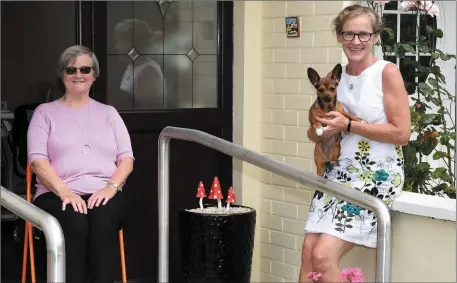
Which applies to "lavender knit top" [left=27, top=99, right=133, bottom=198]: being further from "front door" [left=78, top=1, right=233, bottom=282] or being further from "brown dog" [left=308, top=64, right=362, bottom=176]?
"brown dog" [left=308, top=64, right=362, bottom=176]

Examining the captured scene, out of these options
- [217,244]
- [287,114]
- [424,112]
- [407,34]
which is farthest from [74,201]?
[407,34]

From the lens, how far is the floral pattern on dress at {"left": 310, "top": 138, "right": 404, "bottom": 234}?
3.51m

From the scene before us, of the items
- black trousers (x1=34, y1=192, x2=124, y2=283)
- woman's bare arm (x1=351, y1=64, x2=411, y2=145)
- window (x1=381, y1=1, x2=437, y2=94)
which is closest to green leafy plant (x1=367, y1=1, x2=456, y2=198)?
window (x1=381, y1=1, x2=437, y2=94)

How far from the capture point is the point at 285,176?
11.2 ft

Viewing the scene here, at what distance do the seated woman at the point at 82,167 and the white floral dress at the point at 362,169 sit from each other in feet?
3.29

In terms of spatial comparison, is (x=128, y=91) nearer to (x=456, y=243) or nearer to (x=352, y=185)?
(x=352, y=185)

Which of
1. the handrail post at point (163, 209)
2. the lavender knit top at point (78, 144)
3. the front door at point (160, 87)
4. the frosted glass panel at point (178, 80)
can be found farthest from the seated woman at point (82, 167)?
the frosted glass panel at point (178, 80)

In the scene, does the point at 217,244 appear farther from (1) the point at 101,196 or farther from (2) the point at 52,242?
(2) the point at 52,242

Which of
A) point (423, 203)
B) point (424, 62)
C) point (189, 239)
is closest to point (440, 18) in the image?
point (424, 62)

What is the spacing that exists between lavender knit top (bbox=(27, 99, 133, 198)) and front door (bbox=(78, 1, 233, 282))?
2.36 ft

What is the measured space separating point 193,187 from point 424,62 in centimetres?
151

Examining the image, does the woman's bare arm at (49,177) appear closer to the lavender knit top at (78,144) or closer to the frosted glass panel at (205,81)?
the lavender knit top at (78,144)

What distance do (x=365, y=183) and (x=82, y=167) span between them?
1.32m

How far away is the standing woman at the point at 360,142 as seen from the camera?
11.3 feet
